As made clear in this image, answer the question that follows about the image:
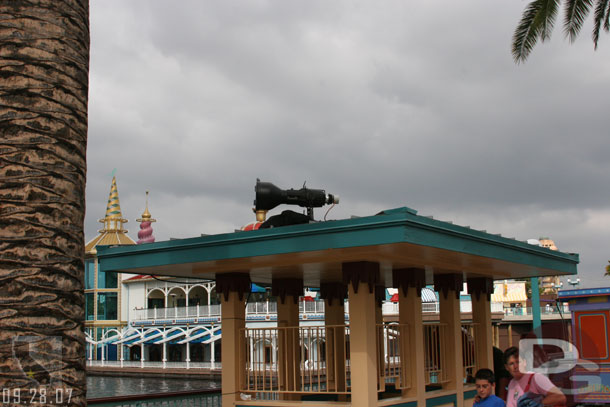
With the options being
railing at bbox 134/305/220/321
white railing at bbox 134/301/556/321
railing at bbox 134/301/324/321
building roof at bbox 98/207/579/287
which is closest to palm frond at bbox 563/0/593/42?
building roof at bbox 98/207/579/287

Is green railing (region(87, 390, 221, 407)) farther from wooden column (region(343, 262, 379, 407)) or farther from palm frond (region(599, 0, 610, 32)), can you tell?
palm frond (region(599, 0, 610, 32))

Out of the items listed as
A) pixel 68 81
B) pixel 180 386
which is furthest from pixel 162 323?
pixel 68 81

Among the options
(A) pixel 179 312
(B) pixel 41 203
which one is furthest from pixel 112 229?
(B) pixel 41 203

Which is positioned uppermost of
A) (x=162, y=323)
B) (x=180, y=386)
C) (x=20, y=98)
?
(x=20, y=98)

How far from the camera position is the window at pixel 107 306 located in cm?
6316

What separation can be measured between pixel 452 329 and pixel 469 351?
136 centimetres

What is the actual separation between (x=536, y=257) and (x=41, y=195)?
28.5ft

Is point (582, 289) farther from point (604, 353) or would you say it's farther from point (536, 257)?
point (536, 257)

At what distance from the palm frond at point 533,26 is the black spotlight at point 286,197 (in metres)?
6.21

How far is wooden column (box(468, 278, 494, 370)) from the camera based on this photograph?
41.3 ft

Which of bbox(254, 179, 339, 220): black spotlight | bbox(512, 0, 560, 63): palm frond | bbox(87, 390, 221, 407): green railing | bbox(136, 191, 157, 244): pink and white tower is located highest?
bbox(136, 191, 157, 244): pink and white tower

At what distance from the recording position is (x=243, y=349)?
1059 centimetres

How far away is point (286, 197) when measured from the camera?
9844 mm

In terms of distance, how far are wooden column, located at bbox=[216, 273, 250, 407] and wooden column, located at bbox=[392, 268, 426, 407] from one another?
2.44 metres
